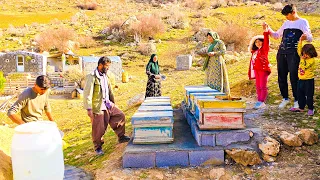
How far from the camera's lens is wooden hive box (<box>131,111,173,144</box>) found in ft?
13.2

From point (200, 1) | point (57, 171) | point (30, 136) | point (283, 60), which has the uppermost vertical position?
point (200, 1)

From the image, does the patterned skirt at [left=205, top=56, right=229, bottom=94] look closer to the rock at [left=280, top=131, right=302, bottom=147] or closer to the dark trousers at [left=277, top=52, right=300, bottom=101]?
the dark trousers at [left=277, top=52, right=300, bottom=101]

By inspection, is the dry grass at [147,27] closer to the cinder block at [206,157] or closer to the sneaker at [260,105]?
the sneaker at [260,105]

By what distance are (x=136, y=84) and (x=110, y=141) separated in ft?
39.0

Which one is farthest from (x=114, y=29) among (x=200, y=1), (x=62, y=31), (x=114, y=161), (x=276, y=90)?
(x=114, y=161)

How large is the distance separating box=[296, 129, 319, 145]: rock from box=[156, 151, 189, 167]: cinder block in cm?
142

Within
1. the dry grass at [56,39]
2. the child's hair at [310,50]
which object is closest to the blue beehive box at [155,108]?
the child's hair at [310,50]

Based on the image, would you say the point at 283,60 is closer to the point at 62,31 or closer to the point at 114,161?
the point at 114,161

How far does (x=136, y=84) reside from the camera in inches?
680

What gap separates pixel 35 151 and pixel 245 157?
7.30 ft

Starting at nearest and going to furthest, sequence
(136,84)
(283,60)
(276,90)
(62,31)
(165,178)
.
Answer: (165,178)
(283,60)
(276,90)
(136,84)
(62,31)

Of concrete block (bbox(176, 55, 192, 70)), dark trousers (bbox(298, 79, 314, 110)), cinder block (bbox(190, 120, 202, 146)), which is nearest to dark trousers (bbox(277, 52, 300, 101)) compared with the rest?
dark trousers (bbox(298, 79, 314, 110))

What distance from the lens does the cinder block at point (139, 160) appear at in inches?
152

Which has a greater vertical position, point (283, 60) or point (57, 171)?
point (283, 60)
